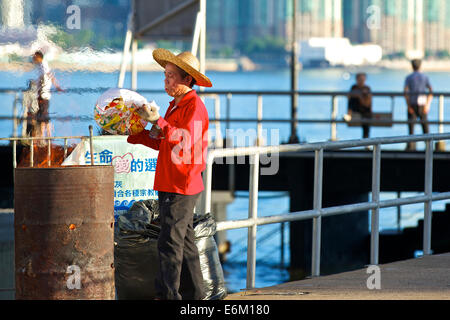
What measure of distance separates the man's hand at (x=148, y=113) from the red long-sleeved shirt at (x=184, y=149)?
0.09 metres

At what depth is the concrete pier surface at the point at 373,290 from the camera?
711cm

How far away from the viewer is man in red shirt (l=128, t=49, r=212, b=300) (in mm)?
6258

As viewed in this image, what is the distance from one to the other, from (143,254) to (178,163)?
88 cm

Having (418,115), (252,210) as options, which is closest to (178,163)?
(252,210)

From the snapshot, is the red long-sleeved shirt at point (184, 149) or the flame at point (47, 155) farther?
the flame at point (47, 155)

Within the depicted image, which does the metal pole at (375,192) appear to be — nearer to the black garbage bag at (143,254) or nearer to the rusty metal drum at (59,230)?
the black garbage bag at (143,254)

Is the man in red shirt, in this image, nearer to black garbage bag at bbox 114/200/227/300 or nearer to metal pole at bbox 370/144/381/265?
black garbage bag at bbox 114/200/227/300

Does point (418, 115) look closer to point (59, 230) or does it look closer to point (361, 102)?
point (361, 102)

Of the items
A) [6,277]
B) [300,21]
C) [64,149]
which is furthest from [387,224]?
[300,21]

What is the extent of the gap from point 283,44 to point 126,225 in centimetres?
14338

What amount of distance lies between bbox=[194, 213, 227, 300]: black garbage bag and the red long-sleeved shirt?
54cm

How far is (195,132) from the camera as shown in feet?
20.5

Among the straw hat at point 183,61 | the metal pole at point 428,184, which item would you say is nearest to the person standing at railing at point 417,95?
the metal pole at point 428,184
